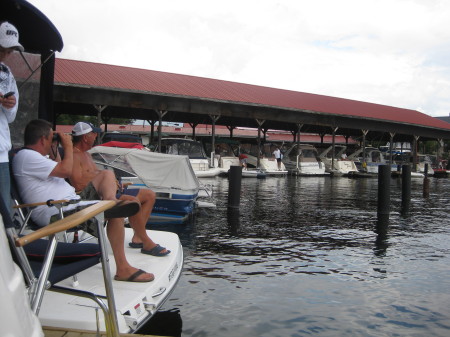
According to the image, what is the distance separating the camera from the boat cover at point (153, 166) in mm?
8977

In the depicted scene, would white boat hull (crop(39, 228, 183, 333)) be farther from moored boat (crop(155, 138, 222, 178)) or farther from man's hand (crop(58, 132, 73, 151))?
moored boat (crop(155, 138, 222, 178))

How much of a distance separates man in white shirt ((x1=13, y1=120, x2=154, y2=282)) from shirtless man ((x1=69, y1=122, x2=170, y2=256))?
1.47 feet

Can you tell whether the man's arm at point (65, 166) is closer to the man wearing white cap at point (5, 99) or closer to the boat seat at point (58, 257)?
the man wearing white cap at point (5, 99)

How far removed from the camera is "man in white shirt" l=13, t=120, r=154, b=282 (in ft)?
11.6

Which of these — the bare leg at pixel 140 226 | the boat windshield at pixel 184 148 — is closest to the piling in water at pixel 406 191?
the bare leg at pixel 140 226

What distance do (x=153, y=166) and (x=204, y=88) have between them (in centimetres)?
1944

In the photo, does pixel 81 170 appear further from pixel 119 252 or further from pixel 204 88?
pixel 204 88

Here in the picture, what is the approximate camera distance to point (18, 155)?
3605mm

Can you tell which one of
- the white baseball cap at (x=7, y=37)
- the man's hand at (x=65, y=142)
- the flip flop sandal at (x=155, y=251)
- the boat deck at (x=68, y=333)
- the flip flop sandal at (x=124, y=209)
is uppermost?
the white baseball cap at (x=7, y=37)

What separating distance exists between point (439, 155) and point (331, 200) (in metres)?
29.4

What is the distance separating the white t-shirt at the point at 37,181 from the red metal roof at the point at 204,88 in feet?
60.9

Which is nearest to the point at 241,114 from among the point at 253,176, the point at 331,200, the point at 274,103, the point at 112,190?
the point at 274,103

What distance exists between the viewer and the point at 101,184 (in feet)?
13.8

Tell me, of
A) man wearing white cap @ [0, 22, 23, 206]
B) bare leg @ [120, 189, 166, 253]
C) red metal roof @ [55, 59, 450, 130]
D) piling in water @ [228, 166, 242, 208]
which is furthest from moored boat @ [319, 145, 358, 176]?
man wearing white cap @ [0, 22, 23, 206]
